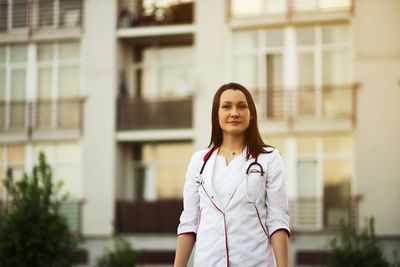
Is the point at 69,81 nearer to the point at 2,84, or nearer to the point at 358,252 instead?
the point at 2,84

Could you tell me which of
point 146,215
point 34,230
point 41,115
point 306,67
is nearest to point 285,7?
point 306,67

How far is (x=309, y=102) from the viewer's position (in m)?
21.5

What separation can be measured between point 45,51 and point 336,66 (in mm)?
9403

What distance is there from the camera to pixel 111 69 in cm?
2278

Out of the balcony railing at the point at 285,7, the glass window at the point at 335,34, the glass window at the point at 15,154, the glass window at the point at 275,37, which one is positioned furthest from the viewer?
the glass window at the point at 15,154

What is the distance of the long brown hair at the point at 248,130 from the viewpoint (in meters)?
3.77

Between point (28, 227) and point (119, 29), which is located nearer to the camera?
point (28, 227)

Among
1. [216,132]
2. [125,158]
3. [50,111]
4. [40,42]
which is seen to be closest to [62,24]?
[40,42]

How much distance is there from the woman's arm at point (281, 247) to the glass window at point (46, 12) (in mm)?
20915

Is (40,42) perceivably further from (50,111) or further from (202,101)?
(202,101)

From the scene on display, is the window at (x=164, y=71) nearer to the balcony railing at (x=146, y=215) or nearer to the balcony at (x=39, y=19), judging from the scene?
the balcony at (x=39, y=19)

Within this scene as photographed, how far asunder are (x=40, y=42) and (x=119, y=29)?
2.73m

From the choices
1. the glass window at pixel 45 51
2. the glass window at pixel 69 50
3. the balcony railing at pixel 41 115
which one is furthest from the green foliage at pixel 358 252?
the glass window at pixel 45 51

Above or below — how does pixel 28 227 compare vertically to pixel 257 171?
below
